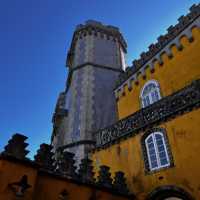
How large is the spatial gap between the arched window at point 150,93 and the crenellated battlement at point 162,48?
0.99 m

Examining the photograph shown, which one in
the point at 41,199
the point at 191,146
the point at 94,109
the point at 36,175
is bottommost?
the point at 41,199

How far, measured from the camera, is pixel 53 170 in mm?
8578

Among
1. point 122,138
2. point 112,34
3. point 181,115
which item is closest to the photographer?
point 181,115

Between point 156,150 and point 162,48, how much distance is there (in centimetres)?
735

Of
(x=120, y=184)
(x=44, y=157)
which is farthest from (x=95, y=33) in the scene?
(x=44, y=157)

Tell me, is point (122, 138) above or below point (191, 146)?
above

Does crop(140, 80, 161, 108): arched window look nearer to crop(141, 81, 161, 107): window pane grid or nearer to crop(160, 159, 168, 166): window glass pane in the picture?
crop(141, 81, 161, 107): window pane grid

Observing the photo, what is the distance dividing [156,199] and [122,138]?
11.7 feet

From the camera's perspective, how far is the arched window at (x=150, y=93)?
582 inches

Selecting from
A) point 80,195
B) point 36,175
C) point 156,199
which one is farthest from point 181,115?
point 36,175

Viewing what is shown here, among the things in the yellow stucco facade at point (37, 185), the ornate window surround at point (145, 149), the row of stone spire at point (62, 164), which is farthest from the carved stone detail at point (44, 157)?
the ornate window surround at point (145, 149)

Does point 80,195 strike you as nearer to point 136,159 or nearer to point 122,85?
point 136,159

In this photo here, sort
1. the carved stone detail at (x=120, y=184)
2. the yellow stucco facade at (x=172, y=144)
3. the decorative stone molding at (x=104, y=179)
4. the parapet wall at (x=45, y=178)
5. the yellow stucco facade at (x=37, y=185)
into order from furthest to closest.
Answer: the carved stone detail at (x=120, y=184) < the decorative stone molding at (x=104, y=179) < the yellow stucco facade at (x=172, y=144) < the parapet wall at (x=45, y=178) < the yellow stucco facade at (x=37, y=185)

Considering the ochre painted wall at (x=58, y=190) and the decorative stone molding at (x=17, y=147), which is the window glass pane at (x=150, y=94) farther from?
the decorative stone molding at (x=17, y=147)
